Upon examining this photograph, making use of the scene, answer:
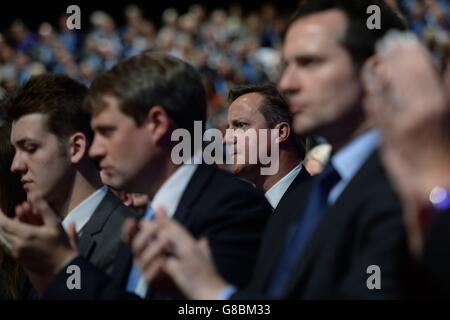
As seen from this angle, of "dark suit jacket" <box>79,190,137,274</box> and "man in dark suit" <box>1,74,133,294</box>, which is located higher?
"man in dark suit" <box>1,74,133,294</box>

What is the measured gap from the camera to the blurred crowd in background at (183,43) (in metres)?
12.8

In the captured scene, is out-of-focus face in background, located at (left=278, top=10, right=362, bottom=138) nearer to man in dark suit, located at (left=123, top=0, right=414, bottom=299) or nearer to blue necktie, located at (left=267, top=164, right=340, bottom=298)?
man in dark suit, located at (left=123, top=0, right=414, bottom=299)

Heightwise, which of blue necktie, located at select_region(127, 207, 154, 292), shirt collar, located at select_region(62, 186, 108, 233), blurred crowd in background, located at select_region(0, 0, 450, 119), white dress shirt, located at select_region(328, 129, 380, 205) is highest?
blurred crowd in background, located at select_region(0, 0, 450, 119)

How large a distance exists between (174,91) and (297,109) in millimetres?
463

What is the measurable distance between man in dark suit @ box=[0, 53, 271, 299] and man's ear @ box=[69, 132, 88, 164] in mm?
837

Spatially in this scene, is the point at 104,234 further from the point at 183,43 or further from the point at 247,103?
the point at 183,43

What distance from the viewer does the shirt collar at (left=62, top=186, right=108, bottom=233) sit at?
3496mm

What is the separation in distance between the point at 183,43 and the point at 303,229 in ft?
38.8

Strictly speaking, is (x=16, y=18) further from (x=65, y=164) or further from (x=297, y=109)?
(x=297, y=109)

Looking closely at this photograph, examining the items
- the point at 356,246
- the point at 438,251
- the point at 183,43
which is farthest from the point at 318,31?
the point at 183,43

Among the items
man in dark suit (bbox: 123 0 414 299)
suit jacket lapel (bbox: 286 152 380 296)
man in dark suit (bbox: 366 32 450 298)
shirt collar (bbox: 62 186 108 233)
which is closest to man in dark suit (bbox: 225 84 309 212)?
shirt collar (bbox: 62 186 108 233)

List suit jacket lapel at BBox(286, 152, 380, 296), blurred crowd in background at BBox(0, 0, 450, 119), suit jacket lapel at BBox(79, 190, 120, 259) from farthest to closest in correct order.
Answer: blurred crowd in background at BBox(0, 0, 450, 119)
suit jacket lapel at BBox(79, 190, 120, 259)
suit jacket lapel at BBox(286, 152, 380, 296)

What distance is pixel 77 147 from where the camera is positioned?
3.54 meters

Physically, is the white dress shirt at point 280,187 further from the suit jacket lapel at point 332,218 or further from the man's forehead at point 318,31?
the suit jacket lapel at point 332,218
